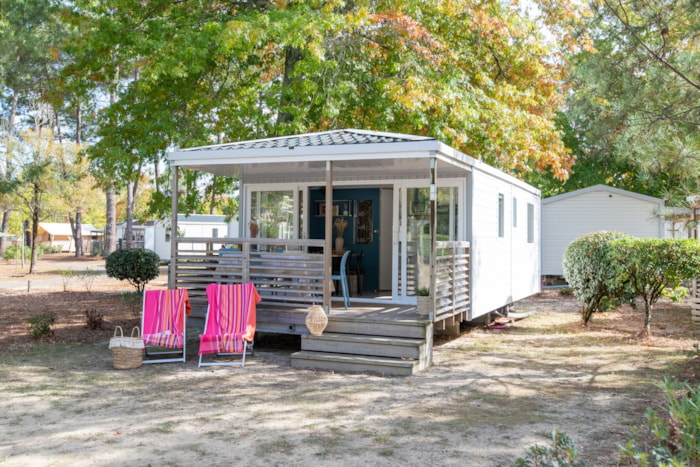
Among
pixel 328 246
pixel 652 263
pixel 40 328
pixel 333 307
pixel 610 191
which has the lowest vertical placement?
pixel 40 328

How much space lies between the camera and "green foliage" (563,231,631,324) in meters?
9.27

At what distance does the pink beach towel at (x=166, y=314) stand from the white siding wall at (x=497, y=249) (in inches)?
143

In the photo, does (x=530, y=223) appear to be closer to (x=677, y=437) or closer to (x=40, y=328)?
(x=40, y=328)

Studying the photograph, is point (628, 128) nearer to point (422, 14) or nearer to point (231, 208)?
point (422, 14)

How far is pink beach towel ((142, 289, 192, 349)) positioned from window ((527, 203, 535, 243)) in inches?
280

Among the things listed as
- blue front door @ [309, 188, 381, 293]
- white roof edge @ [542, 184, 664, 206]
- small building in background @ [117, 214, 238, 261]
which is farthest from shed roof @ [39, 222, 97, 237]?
blue front door @ [309, 188, 381, 293]

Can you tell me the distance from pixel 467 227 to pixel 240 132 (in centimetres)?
560

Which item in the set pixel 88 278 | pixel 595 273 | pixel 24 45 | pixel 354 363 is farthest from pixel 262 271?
pixel 24 45

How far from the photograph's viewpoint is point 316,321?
23.1 feet

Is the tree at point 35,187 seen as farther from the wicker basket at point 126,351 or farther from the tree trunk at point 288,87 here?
the wicker basket at point 126,351

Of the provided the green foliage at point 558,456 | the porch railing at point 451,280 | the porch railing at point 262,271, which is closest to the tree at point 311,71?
the porch railing at point 262,271

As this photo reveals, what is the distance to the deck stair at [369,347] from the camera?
21.7 feet

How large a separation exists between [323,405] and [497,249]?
189 inches

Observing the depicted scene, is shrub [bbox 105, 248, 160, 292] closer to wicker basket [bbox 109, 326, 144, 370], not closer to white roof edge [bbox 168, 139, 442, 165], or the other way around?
white roof edge [bbox 168, 139, 442, 165]
